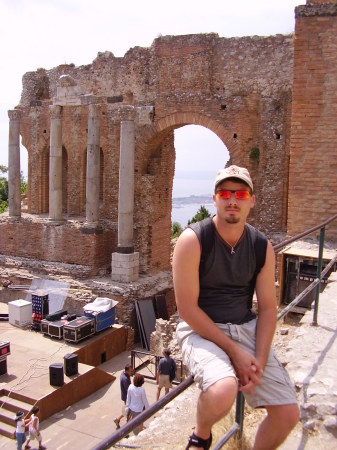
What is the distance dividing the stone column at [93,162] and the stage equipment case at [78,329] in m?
5.12

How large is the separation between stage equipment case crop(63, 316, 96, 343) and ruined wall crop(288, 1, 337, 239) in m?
6.62

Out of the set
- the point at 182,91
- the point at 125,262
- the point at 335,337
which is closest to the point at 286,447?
the point at 335,337

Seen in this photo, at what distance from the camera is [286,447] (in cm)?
333

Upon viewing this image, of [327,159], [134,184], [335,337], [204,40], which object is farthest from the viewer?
[134,184]

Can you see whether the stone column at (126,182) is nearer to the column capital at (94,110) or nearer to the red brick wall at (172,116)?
the red brick wall at (172,116)

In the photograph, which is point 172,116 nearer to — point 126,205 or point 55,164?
point 126,205

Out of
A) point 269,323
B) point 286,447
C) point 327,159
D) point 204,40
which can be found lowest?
point 286,447

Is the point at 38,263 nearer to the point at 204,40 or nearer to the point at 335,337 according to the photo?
the point at 204,40

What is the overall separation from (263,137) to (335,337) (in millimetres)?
11789

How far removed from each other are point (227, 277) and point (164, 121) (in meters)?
14.8

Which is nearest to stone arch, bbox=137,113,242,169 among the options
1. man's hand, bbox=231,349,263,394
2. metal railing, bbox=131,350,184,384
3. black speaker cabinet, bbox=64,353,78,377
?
metal railing, bbox=131,350,184,384

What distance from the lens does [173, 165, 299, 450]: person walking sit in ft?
8.89

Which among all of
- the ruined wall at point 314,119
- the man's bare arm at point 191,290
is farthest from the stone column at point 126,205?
the man's bare arm at point 191,290

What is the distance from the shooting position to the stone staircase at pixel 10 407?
9.52 m
